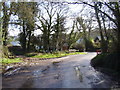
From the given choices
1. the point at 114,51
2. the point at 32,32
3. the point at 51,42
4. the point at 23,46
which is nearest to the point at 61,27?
the point at 51,42

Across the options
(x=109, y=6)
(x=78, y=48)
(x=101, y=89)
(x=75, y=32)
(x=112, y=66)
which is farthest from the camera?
(x=78, y=48)

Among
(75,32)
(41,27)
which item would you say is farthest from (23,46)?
(75,32)

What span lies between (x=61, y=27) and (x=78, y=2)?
852 inches

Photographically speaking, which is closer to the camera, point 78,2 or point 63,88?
point 63,88

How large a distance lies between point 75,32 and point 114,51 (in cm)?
3042

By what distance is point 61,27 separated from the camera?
1314 inches

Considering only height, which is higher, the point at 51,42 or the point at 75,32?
the point at 75,32

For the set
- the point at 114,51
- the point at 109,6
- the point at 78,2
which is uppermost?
the point at 78,2

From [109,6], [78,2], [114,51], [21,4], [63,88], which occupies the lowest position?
[63,88]

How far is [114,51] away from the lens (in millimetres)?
9836

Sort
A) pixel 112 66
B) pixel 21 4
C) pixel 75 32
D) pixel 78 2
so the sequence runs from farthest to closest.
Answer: pixel 75 32, pixel 21 4, pixel 78 2, pixel 112 66

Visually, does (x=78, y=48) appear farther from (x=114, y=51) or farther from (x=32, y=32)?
(x=114, y=51)

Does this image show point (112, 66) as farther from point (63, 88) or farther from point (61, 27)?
point (61, 27)

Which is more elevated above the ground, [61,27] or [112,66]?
[61,27]
